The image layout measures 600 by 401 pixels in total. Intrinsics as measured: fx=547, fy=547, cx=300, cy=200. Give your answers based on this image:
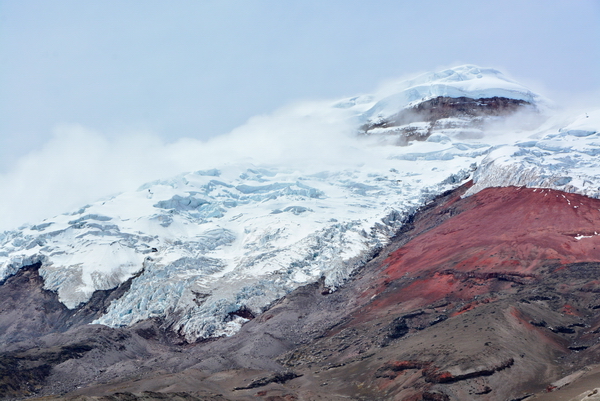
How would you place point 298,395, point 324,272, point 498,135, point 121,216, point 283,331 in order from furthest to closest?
point 498,135
point 121,216
point 324,272
point 283,331
point 298,395

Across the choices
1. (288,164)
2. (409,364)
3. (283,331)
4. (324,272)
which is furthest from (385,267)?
(288,164)

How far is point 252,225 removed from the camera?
107 m

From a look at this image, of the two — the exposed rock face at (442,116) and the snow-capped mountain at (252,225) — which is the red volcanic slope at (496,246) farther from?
the exposed rock face at (442,116)

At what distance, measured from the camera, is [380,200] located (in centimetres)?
11594

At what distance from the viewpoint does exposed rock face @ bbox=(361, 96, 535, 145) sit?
527ft

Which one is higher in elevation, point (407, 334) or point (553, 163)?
point (553, 163)

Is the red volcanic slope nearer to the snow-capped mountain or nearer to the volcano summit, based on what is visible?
the volcano summit

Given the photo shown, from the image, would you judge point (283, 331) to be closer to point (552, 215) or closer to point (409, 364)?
point (409, 364)

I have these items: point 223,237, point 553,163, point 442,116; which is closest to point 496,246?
point 553,163

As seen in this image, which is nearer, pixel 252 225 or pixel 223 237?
pixel 223 237

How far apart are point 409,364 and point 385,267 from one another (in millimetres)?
36481

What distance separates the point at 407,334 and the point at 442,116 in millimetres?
120025

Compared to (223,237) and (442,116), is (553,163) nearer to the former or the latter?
(223,237)

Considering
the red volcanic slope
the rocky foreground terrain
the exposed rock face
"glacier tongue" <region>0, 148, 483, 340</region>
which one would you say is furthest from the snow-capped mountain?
the exposed rock face
